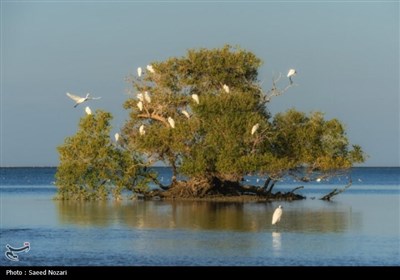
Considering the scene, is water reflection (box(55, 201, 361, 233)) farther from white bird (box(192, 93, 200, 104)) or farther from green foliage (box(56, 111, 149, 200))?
white bird (box(192, 93, 200, 104))

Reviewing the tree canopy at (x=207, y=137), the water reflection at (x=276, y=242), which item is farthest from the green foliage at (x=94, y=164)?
the water reflection at (x=276, y=242)

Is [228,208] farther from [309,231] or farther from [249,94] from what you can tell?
[309,231]

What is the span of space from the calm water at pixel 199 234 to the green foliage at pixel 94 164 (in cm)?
110

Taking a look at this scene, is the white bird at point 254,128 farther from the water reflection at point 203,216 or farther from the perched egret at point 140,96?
the perched egret at point 140,96

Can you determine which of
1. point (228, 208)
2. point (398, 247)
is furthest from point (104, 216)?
point (398, 247)

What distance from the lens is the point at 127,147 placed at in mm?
33938

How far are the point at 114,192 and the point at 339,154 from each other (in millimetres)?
7378

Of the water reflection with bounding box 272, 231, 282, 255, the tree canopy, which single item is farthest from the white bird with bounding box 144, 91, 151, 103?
the water reflection with bounding box 272, 231, 282, 255

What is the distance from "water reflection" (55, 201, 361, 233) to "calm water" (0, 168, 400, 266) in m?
0.02

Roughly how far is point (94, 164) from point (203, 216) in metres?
7.09

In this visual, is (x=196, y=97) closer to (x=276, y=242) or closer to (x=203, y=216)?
(x=203, y=216)

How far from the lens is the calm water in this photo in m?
18.4

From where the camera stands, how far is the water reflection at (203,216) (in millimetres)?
24281

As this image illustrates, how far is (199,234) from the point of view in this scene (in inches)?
882
